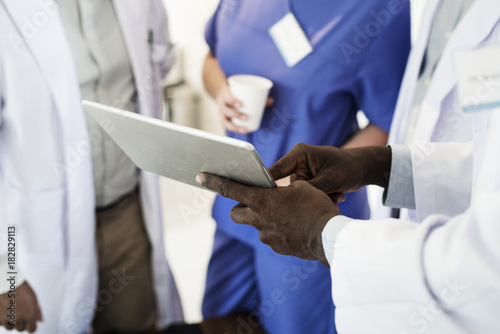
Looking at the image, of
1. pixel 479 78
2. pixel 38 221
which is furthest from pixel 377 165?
pixel 38 221

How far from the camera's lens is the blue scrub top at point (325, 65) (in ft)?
3.29

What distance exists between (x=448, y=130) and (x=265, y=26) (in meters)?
0.53

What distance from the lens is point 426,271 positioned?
509 millimetres

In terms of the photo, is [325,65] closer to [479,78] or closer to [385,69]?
[385,69]

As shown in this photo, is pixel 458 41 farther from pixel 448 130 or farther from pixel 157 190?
pixel 157 190

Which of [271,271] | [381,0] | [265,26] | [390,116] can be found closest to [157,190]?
[271,271]

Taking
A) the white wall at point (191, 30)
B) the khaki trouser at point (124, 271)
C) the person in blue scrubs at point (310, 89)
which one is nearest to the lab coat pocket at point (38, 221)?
the khaki trouser at point (124, 271)

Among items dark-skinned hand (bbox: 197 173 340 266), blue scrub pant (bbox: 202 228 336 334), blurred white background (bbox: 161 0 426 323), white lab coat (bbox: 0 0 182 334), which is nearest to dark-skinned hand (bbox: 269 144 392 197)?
dark-skinned hand (bbox: 197 173 340 266)

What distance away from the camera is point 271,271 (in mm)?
1163

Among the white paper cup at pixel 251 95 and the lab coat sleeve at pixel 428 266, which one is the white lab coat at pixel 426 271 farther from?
the white paper cup at pixel 251 95

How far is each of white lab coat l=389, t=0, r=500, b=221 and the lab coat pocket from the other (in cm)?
89

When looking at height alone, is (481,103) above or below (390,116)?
above

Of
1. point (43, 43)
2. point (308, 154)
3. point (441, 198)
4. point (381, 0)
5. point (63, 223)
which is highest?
point (381, 0)

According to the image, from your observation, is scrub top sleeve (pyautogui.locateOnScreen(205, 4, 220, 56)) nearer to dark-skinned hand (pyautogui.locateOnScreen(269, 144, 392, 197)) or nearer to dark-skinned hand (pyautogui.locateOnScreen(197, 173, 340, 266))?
dark-skinned hand (pyautogui.locateOnScreen(269, 144, 392, 197))
